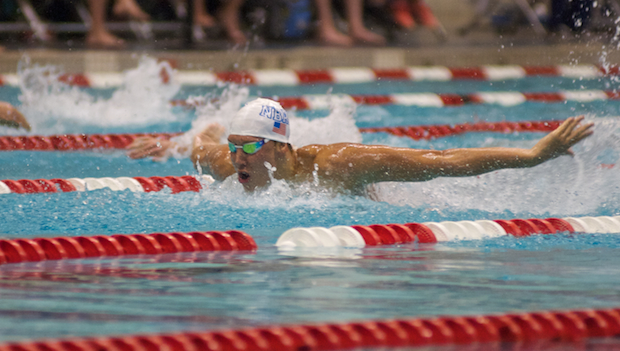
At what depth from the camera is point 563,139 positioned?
3.33 metres

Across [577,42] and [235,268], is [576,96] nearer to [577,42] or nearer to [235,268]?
[577,42]

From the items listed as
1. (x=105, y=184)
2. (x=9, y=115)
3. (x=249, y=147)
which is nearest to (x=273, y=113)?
(x=249, y=147)

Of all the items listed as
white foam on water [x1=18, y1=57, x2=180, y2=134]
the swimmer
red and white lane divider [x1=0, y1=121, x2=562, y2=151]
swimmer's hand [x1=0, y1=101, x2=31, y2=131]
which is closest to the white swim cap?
the swimmer

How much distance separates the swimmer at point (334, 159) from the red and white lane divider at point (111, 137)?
214 cm

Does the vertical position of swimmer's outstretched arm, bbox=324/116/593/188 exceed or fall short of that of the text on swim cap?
it falls short

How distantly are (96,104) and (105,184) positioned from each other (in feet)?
9.98

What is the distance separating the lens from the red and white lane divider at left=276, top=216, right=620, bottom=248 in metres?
3.35

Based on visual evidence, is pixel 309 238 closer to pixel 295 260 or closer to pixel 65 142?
pixel 295 260

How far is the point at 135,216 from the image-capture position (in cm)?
385

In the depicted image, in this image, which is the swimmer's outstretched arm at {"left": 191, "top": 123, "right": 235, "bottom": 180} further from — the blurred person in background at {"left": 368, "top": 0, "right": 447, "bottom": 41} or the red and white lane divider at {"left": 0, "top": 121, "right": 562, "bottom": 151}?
the blurred person in background at {"left": 368, "top": 0, "right": 447, "bottom": 41}

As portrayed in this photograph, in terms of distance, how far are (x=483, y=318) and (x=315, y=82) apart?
7188 mm

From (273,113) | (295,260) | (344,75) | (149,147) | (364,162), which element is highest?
(344,75)

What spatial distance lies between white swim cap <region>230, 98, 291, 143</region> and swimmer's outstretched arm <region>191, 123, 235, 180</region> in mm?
336

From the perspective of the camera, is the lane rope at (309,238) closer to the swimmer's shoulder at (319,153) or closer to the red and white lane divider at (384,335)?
the swimmer's shoulder at (319,153)
